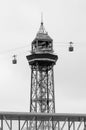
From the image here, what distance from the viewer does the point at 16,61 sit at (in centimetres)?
14938

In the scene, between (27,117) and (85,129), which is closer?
(27,117)

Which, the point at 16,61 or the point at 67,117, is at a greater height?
the point at 16,61

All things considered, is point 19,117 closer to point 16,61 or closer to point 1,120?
point 1,120

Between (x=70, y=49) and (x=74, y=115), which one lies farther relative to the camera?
(x=70, y=49)

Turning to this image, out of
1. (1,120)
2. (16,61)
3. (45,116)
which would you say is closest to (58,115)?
(45,116)

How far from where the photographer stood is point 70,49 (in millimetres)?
125312

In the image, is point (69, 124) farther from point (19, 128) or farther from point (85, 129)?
point (19, 128)

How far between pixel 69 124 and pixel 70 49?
1471cm

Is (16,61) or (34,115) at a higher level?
(16,61)

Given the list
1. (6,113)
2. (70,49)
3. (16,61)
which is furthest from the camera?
(16,61)

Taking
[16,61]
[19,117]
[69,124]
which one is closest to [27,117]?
[19,117]

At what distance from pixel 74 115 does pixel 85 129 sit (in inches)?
409

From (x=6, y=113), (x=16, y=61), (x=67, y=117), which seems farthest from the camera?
(x=16, y=61)

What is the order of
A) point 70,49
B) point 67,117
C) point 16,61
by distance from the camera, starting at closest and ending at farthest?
point 67,117 → point 70,49 → point 16,61
